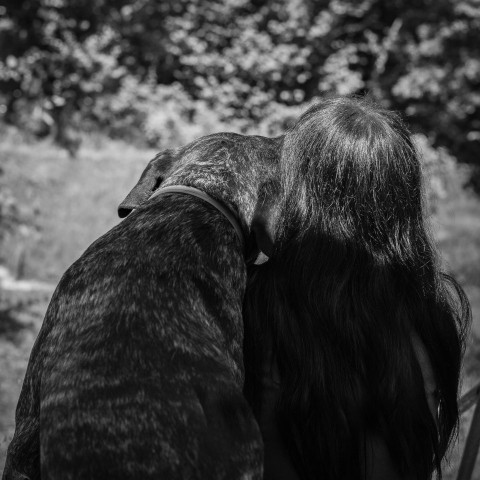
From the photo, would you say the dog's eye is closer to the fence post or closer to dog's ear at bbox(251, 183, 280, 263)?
dog's ear at bbox(251, 183, 280, 263)

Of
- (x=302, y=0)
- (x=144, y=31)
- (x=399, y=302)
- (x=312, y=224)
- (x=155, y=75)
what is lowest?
(x=155, y=75)

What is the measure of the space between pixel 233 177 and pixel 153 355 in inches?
24.7

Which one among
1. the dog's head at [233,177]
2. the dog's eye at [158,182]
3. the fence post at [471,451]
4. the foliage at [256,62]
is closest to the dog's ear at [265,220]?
the dog's head at [233,177]

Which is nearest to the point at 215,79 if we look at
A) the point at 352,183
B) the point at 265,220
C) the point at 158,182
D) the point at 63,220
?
the point at 63,220

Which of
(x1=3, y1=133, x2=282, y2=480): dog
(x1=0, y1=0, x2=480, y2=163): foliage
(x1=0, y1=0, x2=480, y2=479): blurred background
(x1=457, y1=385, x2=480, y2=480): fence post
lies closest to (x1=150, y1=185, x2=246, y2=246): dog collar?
(x1=3, y1=133, x2=282, y2=480): dog

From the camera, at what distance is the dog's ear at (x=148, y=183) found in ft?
7.02

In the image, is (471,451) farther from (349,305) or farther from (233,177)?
(233,177)

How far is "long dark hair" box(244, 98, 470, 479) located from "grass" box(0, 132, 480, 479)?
10.5 feet

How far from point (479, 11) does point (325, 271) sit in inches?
269

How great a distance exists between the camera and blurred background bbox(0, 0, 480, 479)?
7.74 metres

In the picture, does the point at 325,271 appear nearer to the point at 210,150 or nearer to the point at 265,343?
the point at 265,343

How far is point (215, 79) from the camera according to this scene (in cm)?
835

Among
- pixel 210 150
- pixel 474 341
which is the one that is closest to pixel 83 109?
pixel 474 341

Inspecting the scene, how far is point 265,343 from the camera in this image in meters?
2.08
